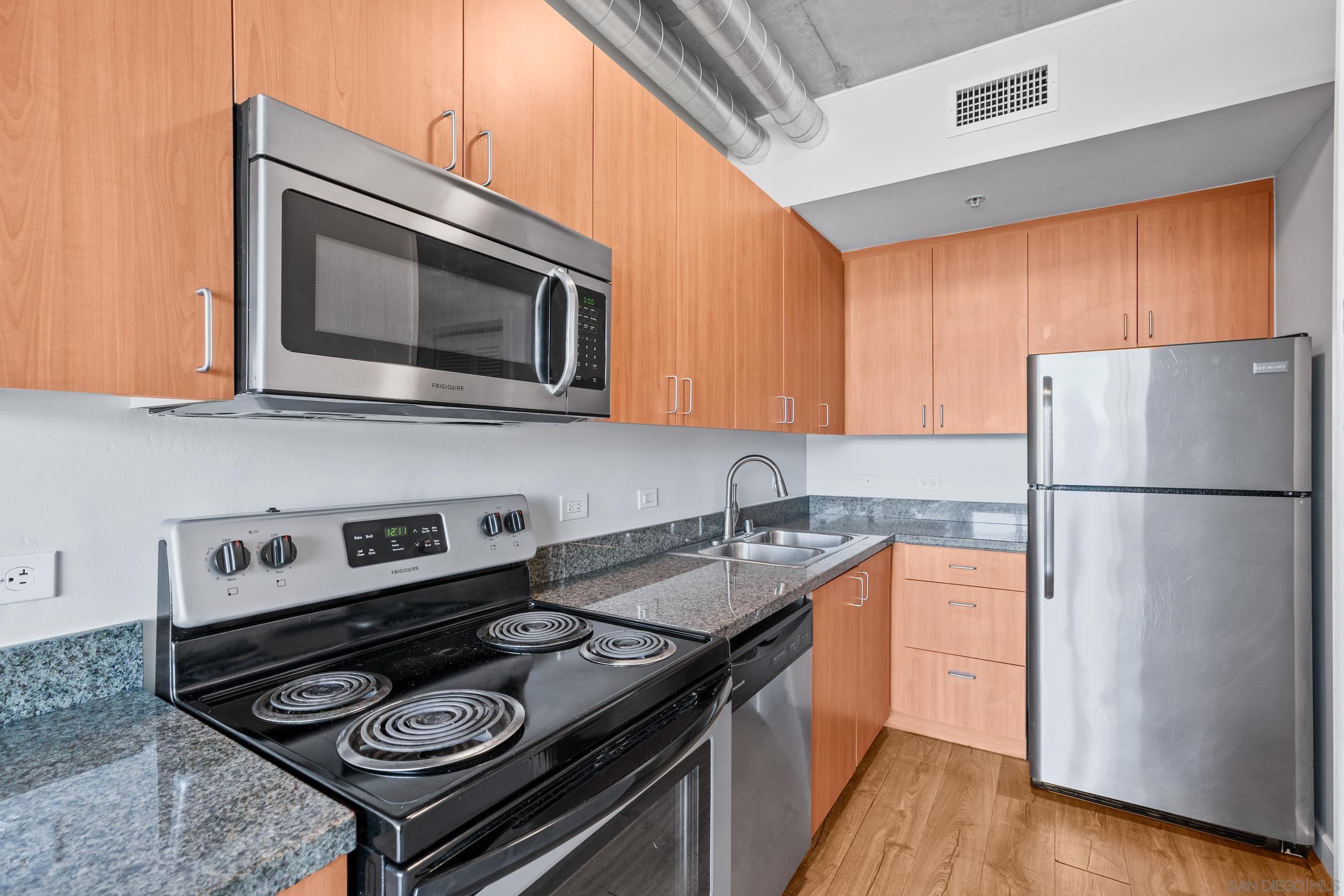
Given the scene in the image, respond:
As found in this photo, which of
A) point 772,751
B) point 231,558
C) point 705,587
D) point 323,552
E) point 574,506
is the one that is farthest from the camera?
point 574,506

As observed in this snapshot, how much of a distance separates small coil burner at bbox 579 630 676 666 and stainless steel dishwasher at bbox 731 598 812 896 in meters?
0.24

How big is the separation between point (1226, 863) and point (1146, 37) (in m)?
2.57

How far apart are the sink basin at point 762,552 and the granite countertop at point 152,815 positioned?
1629 mm

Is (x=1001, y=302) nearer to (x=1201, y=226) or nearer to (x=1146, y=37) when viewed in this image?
(x=1201, y=226)

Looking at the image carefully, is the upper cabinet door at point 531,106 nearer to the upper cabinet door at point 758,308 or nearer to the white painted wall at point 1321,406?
the upper cabinet door at point 758,308

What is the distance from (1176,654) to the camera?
2055 millimetres

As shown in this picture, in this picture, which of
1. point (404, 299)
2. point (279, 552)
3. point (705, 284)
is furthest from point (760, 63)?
point (279, 552)

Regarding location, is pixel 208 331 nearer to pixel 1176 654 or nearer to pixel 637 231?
pixel 637 231

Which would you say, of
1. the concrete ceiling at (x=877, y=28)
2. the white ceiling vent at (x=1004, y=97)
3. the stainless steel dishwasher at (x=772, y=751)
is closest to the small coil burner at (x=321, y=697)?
the stainless steel dishwasher at (x=772, y=751)

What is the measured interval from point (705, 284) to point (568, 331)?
837mm

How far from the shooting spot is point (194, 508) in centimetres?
110

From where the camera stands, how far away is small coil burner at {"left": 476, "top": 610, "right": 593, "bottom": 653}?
1.24 metres

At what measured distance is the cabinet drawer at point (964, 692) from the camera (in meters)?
2.52

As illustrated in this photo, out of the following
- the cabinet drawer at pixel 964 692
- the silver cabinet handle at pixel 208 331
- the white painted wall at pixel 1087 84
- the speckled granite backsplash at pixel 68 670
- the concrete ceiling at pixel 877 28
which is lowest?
the cabinet drawer at pixel 964 692
